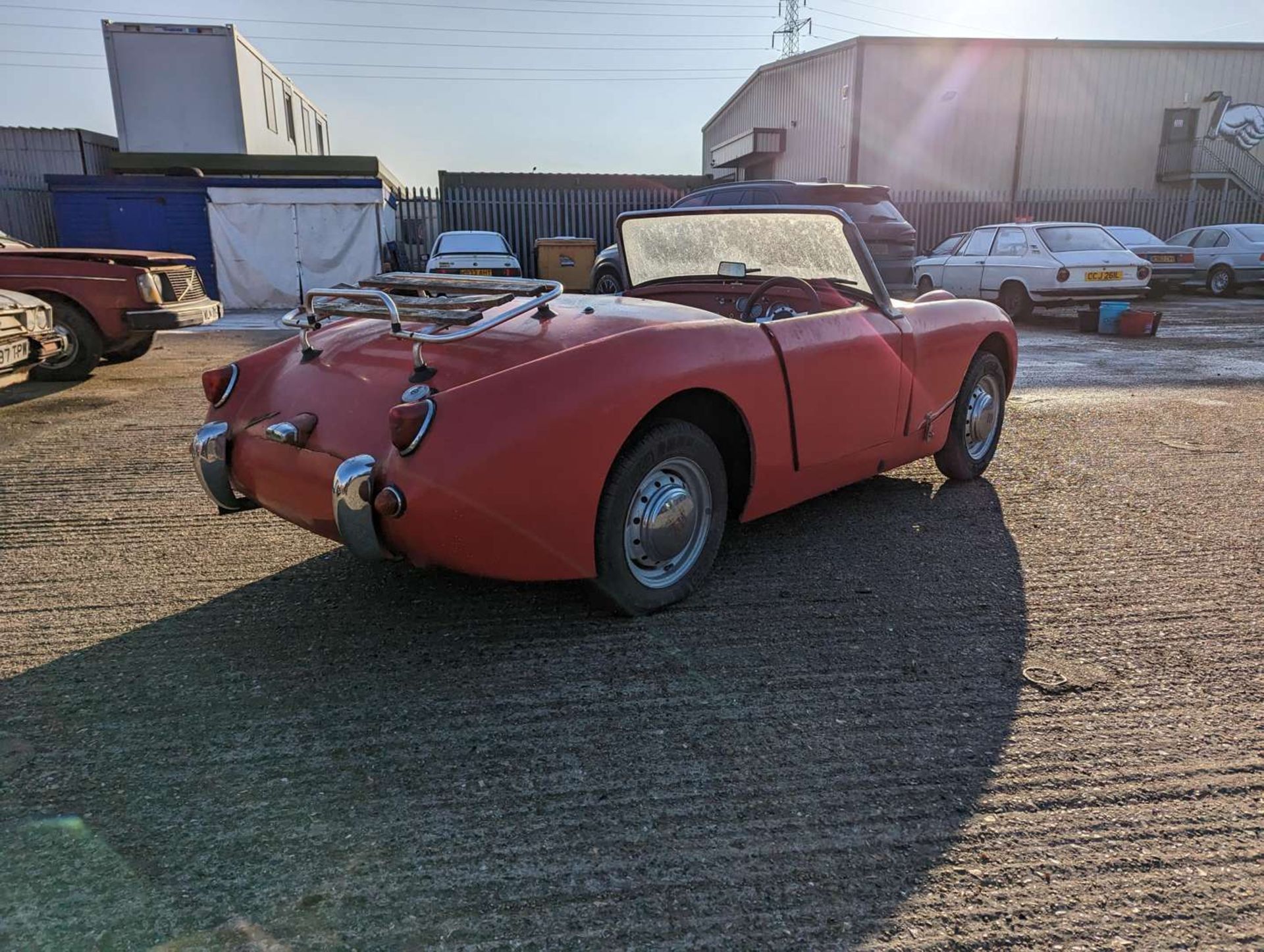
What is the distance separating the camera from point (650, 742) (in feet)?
7.46

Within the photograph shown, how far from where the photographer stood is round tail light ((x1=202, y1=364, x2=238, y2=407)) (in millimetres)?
3143

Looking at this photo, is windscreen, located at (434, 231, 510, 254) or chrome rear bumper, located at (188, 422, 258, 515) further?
windscreen, located at (434, 231, 510, 254)

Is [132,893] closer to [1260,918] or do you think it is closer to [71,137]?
[1260,918]

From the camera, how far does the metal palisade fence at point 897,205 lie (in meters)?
20.1

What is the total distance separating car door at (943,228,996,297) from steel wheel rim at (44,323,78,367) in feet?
39.0

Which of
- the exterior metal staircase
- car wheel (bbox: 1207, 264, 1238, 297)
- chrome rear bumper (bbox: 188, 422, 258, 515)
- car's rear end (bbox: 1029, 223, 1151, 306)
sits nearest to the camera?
chrome rear bumper (bbox: 188, 422, 258, 515)

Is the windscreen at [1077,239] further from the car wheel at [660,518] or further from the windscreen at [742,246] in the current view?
the car wheel at [660,518]

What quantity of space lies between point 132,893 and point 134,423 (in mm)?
5135

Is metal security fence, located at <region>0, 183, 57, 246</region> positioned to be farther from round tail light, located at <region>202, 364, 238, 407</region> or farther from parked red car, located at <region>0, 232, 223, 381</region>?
round tail light, located at <region>202, 364, 238, 407</region>

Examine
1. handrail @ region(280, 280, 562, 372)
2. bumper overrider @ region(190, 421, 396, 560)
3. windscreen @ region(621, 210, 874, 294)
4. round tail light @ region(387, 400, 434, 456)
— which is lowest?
bumper overrider @ region(190, 421, 396, 560)

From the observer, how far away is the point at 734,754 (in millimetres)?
2215

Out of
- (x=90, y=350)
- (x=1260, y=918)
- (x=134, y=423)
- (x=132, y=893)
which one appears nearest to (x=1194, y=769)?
(x=1260, y=918)

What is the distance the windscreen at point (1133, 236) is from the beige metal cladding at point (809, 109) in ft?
25.6

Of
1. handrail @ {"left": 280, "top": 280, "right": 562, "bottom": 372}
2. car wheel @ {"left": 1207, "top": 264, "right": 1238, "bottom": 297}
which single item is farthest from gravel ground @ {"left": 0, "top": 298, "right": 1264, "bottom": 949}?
car wheel @ {"left": 1207, "top": 264, "right": 1238, "bottom": 297}
